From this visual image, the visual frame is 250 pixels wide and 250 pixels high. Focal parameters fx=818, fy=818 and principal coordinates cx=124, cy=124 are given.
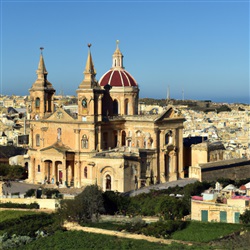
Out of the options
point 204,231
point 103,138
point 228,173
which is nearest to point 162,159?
point 103,138

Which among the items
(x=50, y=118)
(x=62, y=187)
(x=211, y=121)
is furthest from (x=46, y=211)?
(x=211, y=121)

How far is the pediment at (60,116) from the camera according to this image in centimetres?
5656

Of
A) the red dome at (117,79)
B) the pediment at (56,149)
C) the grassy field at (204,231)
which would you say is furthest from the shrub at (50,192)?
the grassy field at (204,231)

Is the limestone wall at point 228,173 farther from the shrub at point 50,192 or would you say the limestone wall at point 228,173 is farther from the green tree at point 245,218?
the green tree at point 245,218

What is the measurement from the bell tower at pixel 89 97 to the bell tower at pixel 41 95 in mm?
3731

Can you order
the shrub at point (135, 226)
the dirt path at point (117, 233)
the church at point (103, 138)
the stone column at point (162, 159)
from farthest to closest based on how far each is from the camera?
the stone column at point (162, 159) → the church at point (103, 138) → the shrub at point (135, 226) → the dirt path at point (117, 233)

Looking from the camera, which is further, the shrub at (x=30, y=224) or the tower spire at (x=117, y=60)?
the tower spire at (x=117, y=60)

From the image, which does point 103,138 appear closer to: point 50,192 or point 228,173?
point 50,192

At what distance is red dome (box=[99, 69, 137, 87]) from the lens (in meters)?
58.6

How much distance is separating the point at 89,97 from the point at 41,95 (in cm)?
484

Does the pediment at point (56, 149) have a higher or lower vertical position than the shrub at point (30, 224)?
higher

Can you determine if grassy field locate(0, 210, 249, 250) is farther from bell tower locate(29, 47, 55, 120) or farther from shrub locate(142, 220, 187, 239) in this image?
bell tower locate(29, 47, 55, 120)

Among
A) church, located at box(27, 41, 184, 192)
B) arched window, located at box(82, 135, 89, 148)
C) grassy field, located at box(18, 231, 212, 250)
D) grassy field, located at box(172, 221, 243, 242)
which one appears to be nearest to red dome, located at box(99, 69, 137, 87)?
church, located at box(27, 41, 184, 192)

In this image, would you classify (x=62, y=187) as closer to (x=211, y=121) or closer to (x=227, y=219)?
(x=227, y=219)
